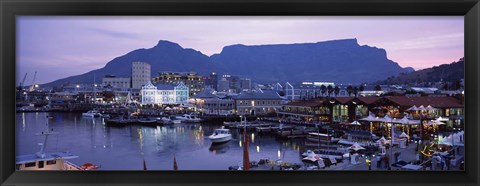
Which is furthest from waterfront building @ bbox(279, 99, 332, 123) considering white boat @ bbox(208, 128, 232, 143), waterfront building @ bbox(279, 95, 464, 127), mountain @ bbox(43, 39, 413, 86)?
white boat @ bbox(208, 128, 232, 143)

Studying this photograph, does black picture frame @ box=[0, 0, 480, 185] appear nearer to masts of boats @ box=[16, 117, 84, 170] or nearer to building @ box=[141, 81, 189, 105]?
masts of boats @ box=[16, 117, 84, 170]

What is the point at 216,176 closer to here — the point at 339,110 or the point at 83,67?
the point at 83,67

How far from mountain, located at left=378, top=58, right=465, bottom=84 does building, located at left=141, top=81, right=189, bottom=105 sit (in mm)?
1692

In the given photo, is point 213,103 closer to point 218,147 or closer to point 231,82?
point 231,82

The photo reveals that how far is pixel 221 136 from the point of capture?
11.7 ft

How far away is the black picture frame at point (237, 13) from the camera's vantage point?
5.64ft

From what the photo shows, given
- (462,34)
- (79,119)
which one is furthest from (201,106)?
(462,34)

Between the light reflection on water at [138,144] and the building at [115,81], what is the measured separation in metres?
0.37

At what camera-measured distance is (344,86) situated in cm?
294

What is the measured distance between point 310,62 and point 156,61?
1170 millimetres

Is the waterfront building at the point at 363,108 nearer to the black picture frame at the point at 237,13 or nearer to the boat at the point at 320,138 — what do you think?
the boat at the point at 320,138

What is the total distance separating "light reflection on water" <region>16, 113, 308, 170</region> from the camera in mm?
2201

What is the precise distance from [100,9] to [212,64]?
1.16 meters

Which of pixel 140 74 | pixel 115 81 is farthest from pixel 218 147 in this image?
pixel 115 81
